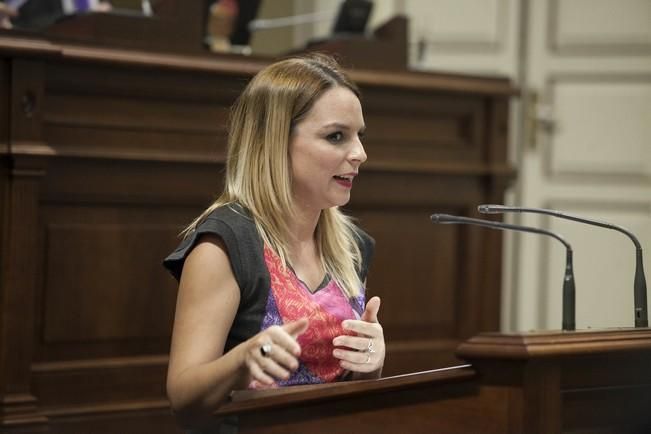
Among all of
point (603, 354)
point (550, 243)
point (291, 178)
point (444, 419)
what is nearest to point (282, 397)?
point (444, 419)

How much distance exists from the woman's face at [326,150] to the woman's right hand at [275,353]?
57cm

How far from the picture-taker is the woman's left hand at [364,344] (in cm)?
180

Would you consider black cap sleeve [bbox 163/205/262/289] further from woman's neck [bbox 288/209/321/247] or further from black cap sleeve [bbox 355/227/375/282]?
black cap sleeve [bbox 355/227/375/282]

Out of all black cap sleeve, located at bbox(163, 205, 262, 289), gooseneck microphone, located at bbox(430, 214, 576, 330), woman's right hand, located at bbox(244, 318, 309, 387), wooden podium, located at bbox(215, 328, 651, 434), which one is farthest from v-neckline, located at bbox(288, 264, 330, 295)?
wooden podium, located at bbox(215, 328, 651, 434)

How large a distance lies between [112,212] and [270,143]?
1.16 metres

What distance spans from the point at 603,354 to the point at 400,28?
2.32m

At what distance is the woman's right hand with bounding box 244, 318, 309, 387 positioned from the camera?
4.86 ft

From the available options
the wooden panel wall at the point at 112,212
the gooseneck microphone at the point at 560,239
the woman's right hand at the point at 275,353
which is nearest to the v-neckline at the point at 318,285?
Answer: the gooseneck microphone at the point at 560,239

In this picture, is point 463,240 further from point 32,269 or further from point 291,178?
point 291,178

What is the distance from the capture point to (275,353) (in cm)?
149

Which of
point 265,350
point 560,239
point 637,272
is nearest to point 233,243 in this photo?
point 265,350

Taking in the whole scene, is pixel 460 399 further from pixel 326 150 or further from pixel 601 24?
pixel 601 24

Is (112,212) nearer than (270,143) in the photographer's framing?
No

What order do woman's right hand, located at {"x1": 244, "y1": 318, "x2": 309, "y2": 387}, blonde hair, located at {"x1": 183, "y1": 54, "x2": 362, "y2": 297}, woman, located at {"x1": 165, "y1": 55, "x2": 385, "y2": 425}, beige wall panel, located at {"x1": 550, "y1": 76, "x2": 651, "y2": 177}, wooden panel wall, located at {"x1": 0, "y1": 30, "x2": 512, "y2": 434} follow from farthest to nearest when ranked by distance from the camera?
beige wall panel, located at {"x1": 550, "y1": 76, "x2": 651, "y2": 177}
wooden panel wall, located at {"x1": 0, "y1": 30, "x2": 512, "y2": 434}
blonde hair, located at {"x1": 183, "y1": 54, "x2": 362, "y2": 297}
woman, located at {"x1": 165, "y1": 55, "x2": 385, "y2": 425}
woman's right hand, located at {"x1": 244, "y1": 318, "x2": 309, "y2": 387}
